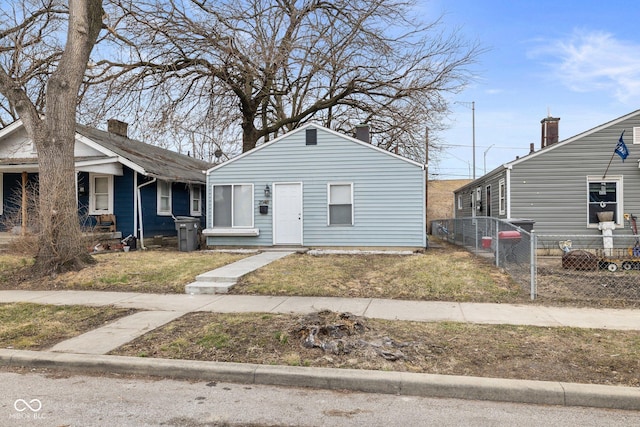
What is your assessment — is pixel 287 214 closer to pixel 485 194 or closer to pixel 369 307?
pixel 369 307

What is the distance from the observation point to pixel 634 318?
6309 mm

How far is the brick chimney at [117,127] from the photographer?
1890 centimetres

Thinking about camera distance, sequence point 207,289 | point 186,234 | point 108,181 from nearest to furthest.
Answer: point 207,289 → point 186,234 → point 108,181

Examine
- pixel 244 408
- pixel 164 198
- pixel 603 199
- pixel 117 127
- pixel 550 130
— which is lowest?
pixel 244 408

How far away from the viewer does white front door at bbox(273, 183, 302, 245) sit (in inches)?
557

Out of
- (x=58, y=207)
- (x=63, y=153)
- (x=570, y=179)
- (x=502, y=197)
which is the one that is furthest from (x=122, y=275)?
(x=570, y=179)

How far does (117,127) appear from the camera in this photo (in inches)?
758

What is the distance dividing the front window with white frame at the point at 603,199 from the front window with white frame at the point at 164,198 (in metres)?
15.0

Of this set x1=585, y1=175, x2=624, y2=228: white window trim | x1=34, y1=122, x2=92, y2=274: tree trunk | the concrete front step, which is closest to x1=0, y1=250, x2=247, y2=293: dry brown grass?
the concrete front step

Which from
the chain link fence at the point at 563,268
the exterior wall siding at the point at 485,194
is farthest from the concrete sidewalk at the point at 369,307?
the exterior wall siding at the point at 485,194

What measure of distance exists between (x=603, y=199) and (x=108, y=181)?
16.8 m

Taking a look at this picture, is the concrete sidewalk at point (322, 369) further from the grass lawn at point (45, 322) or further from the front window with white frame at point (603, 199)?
the front window with white frame at point (603, 199)

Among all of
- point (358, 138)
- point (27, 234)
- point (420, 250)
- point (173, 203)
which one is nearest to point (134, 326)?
point (27, 234)

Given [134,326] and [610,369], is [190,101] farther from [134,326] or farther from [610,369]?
[610,369]
